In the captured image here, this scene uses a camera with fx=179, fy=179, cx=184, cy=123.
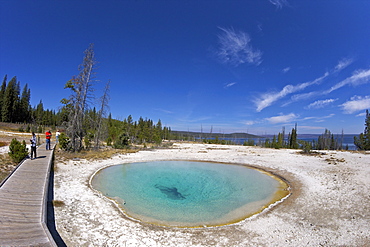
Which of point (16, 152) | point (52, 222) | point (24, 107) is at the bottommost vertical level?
point (52, 222)

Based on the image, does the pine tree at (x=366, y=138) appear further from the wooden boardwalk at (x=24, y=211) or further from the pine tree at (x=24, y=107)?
the pine tree at (x=24, y=107)

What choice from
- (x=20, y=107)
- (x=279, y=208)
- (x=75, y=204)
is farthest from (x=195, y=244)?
(x=20, y=107)

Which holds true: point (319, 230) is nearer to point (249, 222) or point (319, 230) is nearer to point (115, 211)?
point (249, 222)

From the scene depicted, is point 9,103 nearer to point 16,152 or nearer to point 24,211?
point 16,152

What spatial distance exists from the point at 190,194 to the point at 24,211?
708 centimetres

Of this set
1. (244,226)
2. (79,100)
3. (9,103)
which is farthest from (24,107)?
(244,226)

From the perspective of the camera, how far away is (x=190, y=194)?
10.0 meters

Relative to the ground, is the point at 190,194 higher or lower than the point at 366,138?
lower

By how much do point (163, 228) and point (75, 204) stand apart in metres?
3.85

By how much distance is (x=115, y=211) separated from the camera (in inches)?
273

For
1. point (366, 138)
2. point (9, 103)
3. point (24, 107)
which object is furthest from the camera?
point (24, 107)

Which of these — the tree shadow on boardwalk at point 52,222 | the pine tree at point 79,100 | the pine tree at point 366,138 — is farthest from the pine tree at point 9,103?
the pine tree at point 366,138

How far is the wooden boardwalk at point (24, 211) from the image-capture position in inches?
155

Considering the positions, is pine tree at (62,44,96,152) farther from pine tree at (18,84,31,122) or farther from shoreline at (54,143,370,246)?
pine tree at (18,84,31,122)
